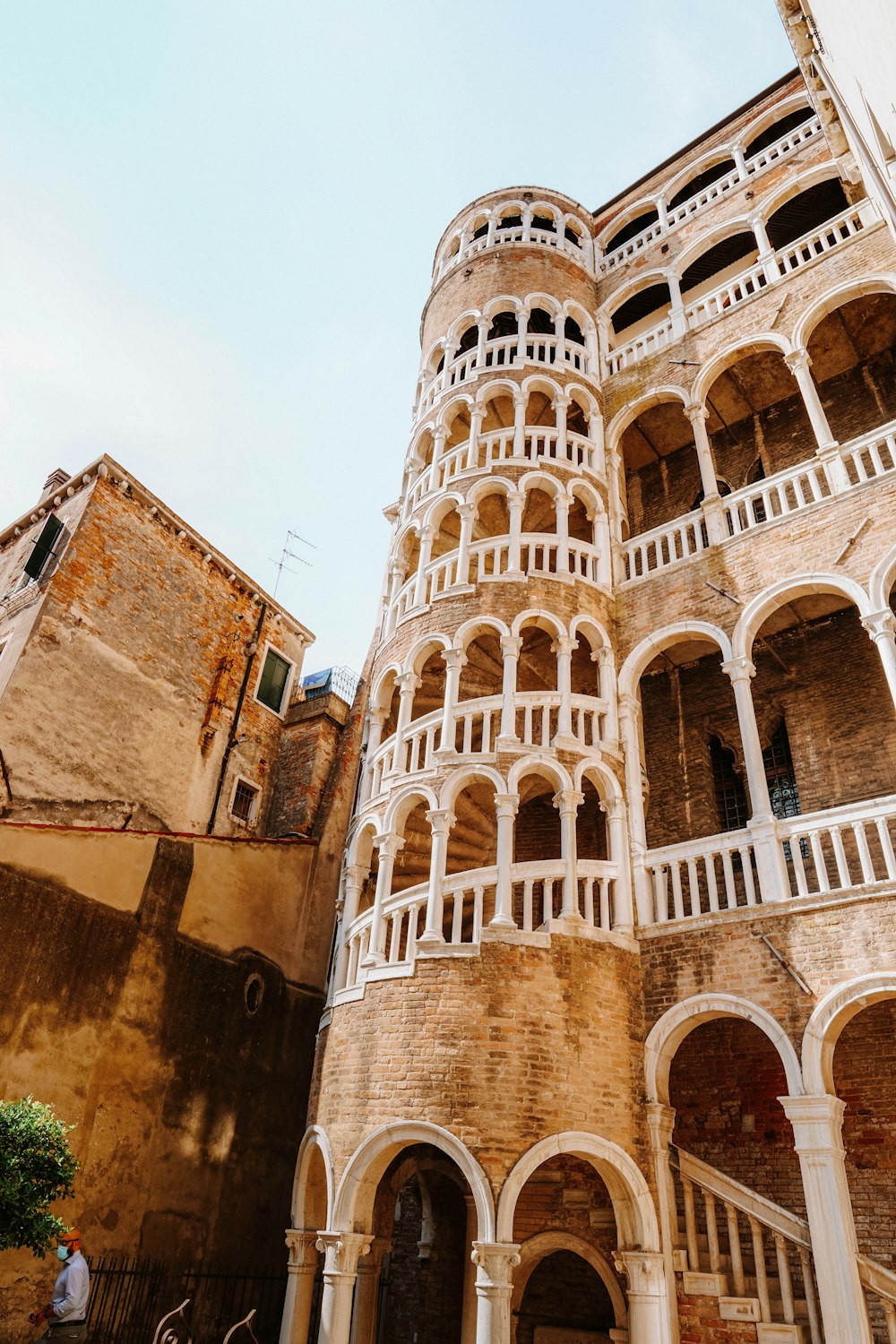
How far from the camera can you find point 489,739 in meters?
12.1

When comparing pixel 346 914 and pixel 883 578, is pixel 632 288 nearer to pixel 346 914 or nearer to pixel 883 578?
pixel 883 578

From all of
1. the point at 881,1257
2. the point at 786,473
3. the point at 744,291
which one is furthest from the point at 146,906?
the point at 744,291

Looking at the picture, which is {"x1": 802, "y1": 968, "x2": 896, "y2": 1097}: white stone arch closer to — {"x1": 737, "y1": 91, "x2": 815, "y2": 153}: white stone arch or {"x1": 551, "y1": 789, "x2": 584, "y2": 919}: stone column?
{"x1": 551, "y1": 789, "x2": 584, "y2": 919}: stone column

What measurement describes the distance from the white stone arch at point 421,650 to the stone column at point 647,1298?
27.2 ft

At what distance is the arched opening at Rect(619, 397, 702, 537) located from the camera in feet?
53.6

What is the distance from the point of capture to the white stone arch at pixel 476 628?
13.2 metres

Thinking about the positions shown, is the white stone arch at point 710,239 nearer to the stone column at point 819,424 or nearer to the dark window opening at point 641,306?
the dark window opening at point 641,306

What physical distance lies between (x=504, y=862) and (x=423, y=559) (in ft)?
19.9

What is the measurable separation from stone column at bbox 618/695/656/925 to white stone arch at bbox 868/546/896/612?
373 centimetres

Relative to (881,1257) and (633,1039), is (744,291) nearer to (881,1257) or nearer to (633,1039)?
(633,1039)

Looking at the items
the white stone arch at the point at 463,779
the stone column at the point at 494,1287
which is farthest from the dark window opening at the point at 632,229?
the stone column at the point at 494,1287

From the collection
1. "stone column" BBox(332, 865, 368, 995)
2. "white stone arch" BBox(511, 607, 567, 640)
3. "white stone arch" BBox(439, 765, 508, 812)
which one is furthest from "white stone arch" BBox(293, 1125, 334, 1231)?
"white stone arch" BBox(511, 607, 567, 640)

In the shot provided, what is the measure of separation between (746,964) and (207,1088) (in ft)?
A: 26.2

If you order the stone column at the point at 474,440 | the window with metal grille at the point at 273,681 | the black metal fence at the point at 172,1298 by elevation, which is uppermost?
the stone column at the point at 474,440
